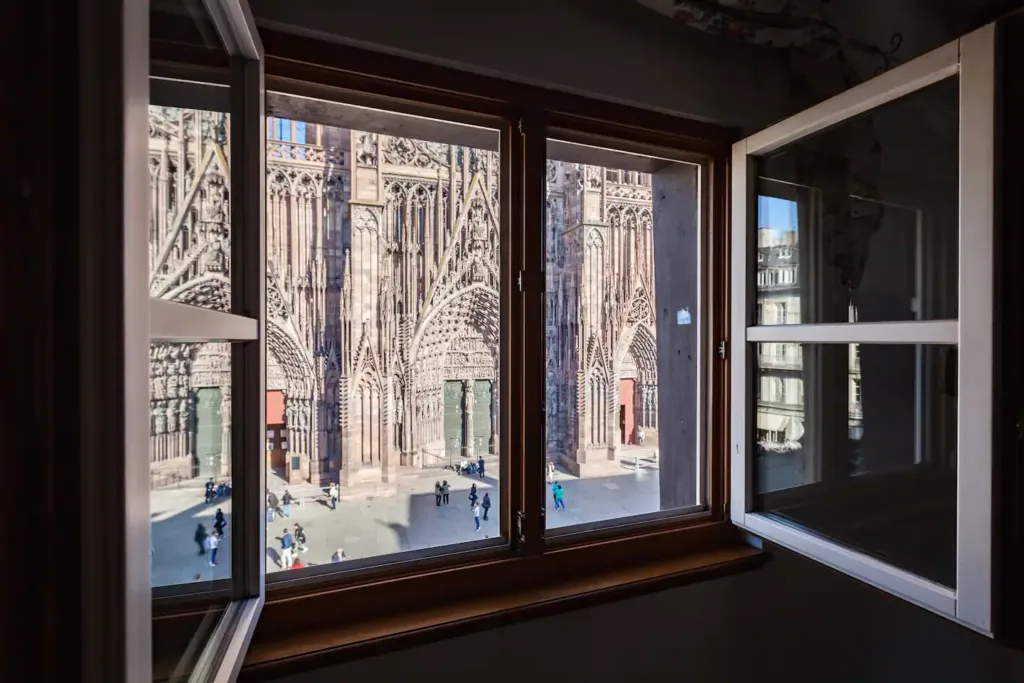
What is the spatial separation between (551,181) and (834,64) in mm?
919

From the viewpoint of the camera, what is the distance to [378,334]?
120cm

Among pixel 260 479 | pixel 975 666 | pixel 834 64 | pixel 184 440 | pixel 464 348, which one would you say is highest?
pixel 834 64

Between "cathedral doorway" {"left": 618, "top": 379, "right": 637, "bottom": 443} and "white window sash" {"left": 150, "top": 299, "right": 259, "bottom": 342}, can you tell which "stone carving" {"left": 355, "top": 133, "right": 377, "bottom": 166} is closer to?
"white window sash" {"left": 150, "top": 299, "right": 259, "bottom": 342}

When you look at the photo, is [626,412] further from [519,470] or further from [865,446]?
[865,446]

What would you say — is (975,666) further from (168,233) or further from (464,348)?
(168,233)

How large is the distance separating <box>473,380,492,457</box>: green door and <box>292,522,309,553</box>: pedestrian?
0.42 m

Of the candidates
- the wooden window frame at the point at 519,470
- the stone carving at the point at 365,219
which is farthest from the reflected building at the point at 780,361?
the stone carving at the point at 365,219

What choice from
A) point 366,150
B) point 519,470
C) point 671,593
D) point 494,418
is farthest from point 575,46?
point 671,593

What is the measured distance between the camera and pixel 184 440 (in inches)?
26.2

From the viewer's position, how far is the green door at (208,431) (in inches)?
28.8

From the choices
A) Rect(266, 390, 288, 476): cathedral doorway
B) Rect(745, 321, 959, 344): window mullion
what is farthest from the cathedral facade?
Rect(745, 321, 959, 344): window mullion

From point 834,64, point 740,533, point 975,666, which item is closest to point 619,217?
point 834,64

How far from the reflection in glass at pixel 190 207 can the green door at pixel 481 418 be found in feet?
2.00

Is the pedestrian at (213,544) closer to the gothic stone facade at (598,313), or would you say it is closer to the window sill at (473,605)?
the window sill at (473,605)
